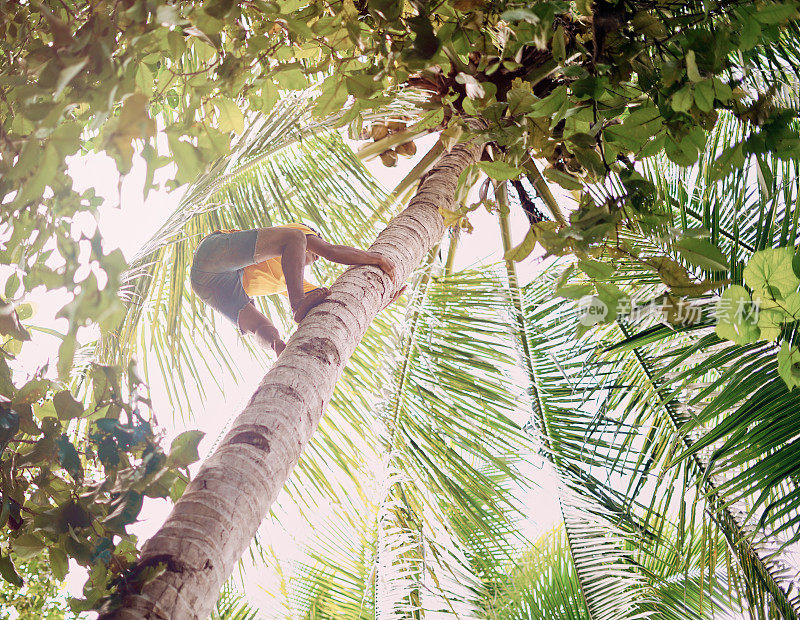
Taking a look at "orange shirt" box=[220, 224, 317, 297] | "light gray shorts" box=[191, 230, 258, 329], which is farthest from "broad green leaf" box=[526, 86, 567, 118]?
"orange shirt" box=[220, 224, 317, 297]

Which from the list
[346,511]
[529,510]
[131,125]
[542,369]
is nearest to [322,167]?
[542,369]

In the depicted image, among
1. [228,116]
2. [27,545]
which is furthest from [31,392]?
[228,116]

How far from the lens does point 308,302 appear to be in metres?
2.18

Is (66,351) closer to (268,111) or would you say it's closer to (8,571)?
(8,571)

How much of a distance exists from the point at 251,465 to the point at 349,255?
111 centimetres

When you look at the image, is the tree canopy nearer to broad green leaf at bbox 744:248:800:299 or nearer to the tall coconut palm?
broad green leaf at bbox 744:248:800:299

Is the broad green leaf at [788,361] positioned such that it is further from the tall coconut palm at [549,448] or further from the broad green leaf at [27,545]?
the broad green leaf at [27,545]

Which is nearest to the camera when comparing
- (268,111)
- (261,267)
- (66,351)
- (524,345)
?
(66,351)

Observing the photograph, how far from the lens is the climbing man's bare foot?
84.4 inches

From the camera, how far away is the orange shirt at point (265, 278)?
309 cm

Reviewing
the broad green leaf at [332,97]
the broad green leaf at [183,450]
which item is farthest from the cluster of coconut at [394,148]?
the broad green leaf at [183,450]

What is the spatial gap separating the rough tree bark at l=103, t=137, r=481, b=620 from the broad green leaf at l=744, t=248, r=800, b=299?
0.94m

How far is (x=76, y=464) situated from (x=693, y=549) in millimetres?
3633

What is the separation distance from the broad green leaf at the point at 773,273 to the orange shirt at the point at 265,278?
2.38 m
